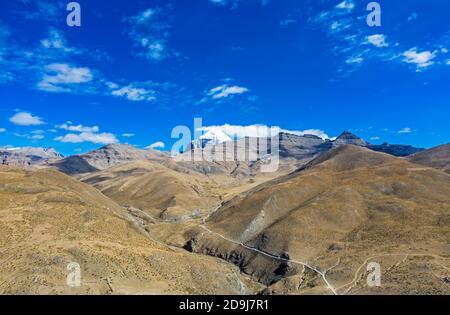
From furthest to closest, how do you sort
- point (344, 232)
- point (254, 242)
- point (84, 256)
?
point (254, 242), point (344, 232), point (84, 256)

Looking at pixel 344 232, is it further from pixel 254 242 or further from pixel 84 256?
pixel 84 256

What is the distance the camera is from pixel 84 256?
292 feet

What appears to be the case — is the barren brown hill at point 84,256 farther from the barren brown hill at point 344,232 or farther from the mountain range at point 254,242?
the barren brown hill at point 344,232

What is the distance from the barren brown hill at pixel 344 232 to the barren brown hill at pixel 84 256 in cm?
2010

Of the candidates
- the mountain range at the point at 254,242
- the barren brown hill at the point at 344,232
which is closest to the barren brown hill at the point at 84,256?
the mountain range at the point at 254,242

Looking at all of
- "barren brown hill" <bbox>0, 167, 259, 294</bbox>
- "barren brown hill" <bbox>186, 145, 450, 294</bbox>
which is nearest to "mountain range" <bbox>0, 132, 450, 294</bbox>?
"barren brown hill" <bbox>0, 167, 259, 294</bbox>

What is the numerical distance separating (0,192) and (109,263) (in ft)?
194

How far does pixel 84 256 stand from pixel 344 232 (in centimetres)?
8986

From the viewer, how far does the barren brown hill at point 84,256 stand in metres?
78.8

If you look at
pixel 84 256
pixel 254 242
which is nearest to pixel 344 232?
pixel 254 242

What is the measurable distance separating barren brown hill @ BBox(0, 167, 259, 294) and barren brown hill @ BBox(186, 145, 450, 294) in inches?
791

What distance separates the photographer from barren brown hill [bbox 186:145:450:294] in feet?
323

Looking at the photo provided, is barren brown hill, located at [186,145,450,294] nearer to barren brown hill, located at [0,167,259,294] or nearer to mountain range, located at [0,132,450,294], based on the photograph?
mountain range, located at [0,132,450,294]
